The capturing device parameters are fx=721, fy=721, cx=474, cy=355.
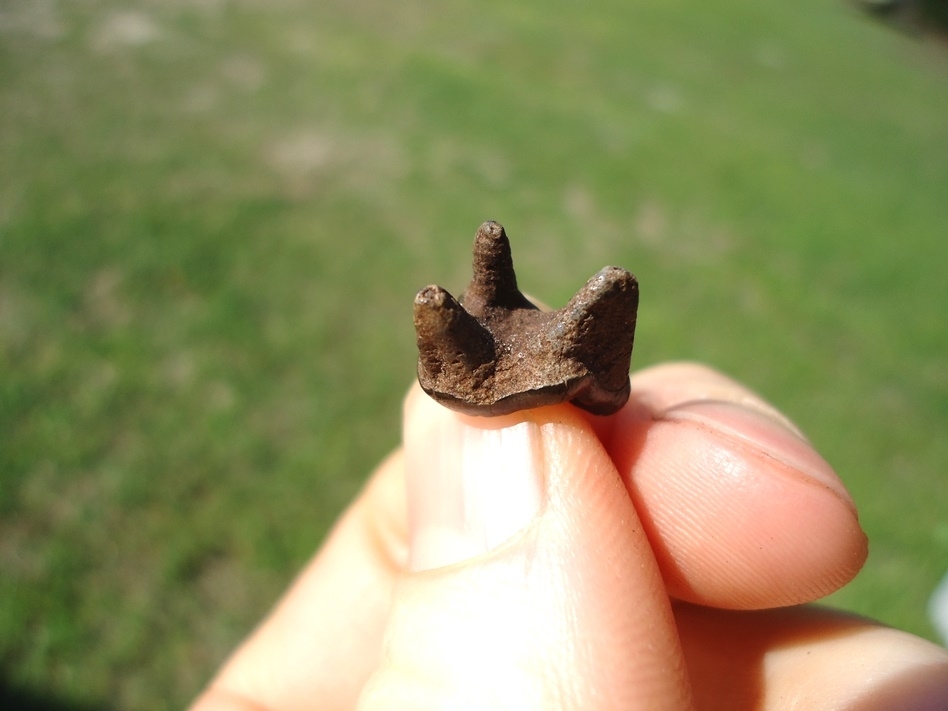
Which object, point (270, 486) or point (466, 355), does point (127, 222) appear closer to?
point (270, 486)

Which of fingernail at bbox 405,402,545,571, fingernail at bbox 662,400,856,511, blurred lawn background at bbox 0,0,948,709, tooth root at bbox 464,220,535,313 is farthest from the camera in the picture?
blurred lawn background at bbox 0,0,948,709

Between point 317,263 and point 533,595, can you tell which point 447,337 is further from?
point 317,263

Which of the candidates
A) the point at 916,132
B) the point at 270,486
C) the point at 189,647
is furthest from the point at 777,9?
the point at 189,647

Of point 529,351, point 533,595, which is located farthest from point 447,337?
point 533,595

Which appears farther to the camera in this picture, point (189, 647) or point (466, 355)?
point (189, 647)

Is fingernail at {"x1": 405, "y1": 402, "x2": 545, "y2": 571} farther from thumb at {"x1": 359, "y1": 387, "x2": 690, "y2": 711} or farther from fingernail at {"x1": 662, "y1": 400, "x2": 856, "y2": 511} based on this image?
fingernail at {"x1": 662, "y1": 400, "x2": 856, "y2": 511}

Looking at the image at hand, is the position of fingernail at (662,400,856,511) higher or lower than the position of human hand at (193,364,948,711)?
higher

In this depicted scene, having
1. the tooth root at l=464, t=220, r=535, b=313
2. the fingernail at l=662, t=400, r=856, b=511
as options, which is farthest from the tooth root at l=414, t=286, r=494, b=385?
the fingernail at l=662, t=400, r=856, b=511
